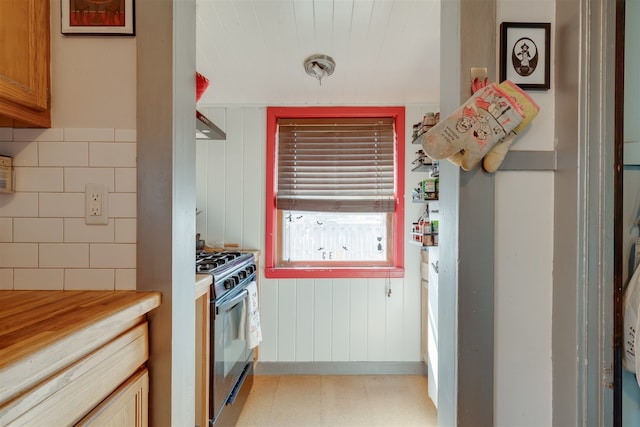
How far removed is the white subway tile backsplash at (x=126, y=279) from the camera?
3.08 feet

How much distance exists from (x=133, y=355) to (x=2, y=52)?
0.84 m

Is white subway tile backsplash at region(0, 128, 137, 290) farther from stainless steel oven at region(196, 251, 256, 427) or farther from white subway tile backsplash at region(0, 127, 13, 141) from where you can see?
stainless steel oven at region(196, 251, 256, 427)

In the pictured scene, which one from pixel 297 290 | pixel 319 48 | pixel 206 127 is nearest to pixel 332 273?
pixel 297 290

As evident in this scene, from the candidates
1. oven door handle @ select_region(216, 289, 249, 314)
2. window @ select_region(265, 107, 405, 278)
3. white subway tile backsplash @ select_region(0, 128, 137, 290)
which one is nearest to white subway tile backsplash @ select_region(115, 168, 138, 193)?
white subway tile backsplash @ select_region(0, 128, 137, 290)

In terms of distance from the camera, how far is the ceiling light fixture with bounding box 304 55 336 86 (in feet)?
6.11

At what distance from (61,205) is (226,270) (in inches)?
34.3

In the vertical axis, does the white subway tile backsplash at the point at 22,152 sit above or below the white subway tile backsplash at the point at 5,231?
above

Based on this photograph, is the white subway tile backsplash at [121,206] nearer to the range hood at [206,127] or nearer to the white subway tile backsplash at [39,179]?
the white subway tile backsplash at [39,179]

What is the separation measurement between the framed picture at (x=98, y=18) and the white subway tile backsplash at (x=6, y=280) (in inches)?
28.6

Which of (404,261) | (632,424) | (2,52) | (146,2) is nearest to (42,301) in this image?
(2,52)

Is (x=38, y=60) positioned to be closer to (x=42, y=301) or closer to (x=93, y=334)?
(x=42, y=301)

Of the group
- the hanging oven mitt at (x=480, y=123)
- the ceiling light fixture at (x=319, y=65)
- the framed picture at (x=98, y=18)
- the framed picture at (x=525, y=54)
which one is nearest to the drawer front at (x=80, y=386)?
the framed picture at (x=98, y=18)

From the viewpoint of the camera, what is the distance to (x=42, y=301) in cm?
82

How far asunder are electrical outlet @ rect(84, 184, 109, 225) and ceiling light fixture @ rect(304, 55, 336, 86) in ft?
4.54
